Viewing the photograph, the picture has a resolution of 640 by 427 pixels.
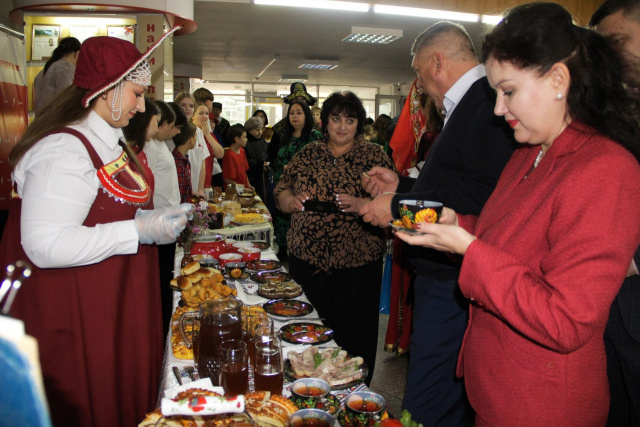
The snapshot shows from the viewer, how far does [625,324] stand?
4.70 feet

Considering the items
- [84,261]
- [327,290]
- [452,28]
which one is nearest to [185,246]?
[327,290]

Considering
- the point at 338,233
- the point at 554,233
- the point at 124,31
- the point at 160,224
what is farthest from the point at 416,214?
the point at 124,31

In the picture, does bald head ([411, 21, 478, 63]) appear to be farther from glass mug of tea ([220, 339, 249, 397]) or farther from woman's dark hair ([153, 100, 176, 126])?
woman's dark hair ([153, 100, 176, 126])

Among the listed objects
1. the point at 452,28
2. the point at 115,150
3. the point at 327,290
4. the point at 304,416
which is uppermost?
the point at 452,28

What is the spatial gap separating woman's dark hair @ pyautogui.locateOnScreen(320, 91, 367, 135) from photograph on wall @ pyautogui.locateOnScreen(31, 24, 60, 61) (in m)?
4.12

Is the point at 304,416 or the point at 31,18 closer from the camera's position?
the point at 304,416

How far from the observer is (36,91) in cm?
440

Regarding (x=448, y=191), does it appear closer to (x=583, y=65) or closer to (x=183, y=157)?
(x=583, y=65)

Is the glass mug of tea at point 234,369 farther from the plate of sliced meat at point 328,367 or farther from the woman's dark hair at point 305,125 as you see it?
the woman's dark hair at point 305,125

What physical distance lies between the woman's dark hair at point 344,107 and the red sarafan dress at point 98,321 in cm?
138

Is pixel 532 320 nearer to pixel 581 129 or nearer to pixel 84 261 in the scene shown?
pixel 581 129

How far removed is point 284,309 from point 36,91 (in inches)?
151

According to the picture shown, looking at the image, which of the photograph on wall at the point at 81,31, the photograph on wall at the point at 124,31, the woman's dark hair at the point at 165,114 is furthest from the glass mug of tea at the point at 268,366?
the photograph on wall at the point at 81,31

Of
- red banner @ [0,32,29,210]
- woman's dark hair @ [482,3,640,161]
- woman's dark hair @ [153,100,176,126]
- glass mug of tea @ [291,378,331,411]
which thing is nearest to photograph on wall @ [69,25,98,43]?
red banner @ [0,32,29,210]
